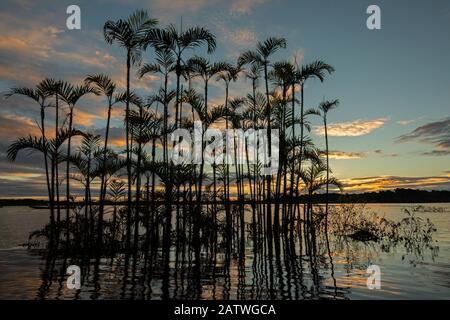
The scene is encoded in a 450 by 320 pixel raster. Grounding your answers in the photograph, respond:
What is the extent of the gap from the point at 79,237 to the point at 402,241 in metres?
16.2

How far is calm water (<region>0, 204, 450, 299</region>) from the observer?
881 cm

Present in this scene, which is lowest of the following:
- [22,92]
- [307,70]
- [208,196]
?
[208,196]

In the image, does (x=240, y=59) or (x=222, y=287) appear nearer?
(x=222, y=287)

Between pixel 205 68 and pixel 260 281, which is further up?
pixel 205 68

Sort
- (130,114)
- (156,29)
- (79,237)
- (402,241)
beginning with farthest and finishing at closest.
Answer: (402,241) → (79,237) → (130,114) → (156,29)

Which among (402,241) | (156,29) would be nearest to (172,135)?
(156,29)

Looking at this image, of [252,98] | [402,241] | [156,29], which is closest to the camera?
[156,29]

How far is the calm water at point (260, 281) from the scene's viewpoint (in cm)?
881

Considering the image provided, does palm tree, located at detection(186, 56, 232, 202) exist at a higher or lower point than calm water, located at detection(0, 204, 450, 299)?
higher

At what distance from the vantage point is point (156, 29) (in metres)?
13.5

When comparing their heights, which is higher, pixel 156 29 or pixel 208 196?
pixel 156 29

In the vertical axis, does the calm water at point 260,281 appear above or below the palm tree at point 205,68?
below

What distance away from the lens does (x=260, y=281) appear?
1039 cm

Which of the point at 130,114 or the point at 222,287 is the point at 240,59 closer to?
the point at 130,114
